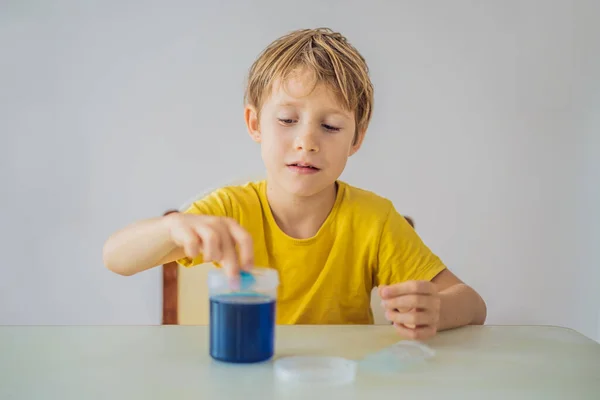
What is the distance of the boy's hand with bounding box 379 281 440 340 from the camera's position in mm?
813

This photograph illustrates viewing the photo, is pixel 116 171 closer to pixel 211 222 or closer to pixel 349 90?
pixel 349 90

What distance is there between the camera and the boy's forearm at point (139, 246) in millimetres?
836

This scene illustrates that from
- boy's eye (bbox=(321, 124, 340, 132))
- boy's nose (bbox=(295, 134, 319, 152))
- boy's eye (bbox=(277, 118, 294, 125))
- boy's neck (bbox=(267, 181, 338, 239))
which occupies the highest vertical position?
boy's eye (bbox=(277, 118, 294, 125))

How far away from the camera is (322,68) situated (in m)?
1.10

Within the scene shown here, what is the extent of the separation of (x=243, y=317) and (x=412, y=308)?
0.25 m

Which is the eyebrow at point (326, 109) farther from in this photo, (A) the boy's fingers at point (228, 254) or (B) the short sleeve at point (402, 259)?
(A) the boy's fingers at point (228, 254)

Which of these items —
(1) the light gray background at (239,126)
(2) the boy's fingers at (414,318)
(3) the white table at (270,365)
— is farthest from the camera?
(1) the light gray background at (239,126)

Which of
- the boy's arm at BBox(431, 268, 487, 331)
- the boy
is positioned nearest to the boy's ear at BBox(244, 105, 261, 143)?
the boy

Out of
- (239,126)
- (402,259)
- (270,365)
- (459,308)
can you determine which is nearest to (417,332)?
(459,308)

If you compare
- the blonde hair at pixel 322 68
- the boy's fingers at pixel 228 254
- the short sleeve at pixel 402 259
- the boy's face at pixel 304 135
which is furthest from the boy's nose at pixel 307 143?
the boy's fingers at pixel 228 254

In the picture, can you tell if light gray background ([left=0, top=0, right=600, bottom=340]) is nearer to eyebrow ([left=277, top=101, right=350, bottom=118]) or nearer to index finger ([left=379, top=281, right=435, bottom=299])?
eyebrow ([left=277, top=101, right=350, bottom=118])

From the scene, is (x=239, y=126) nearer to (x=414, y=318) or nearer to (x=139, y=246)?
(x=139, y=246)

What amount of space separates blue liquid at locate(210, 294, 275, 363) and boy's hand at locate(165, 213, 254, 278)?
0.11ft

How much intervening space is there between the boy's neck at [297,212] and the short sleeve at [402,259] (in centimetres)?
12
